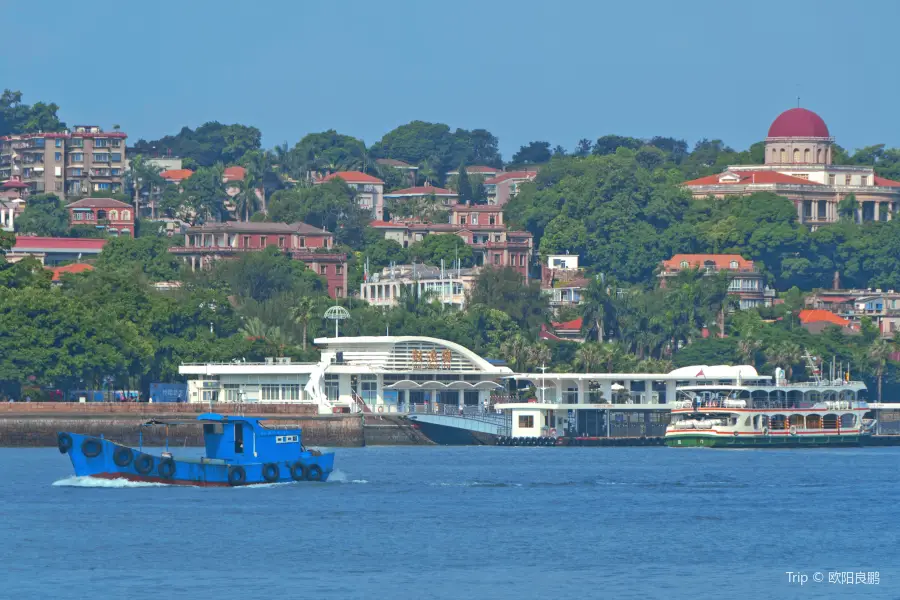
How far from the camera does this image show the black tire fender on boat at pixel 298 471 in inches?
3728

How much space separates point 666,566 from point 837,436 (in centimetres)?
7092

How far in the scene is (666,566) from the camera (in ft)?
230

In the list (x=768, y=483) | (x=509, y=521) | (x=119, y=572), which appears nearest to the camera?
(x=119, y=572)

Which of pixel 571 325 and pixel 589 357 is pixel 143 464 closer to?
pixel 589 357

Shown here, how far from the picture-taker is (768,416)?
136 m

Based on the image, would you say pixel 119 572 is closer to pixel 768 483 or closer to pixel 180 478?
pixel 180 478

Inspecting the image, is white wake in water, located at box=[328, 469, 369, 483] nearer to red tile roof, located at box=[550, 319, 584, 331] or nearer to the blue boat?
the blue boat

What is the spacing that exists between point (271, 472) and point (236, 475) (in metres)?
1.76

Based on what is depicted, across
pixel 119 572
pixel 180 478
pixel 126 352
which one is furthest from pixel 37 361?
pixel 119 572

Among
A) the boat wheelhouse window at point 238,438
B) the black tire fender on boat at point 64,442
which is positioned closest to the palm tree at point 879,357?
the boat wheelhouse window at point 238,438

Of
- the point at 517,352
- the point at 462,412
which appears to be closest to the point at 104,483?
the point at 462,412

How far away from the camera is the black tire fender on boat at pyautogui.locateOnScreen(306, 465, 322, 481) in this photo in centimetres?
9500

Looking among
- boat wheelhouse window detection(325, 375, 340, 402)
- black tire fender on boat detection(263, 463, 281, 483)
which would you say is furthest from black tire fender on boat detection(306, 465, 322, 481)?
boat wheelhouse window detection(325, 375, 340, 402)

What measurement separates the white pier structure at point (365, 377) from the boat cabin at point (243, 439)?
4050cm
